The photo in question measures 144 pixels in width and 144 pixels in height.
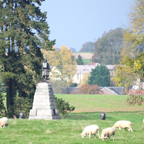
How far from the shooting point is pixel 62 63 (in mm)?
139750

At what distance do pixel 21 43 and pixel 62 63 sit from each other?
329 feet

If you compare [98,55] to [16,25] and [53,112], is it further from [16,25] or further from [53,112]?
[53,112]

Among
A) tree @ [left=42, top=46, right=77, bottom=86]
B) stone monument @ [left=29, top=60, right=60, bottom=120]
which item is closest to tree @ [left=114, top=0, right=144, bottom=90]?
stone monument @ [left=29, top=60, right=60, bottom=120]

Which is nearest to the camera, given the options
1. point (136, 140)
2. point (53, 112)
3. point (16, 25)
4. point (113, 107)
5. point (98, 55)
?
point (136, 140)

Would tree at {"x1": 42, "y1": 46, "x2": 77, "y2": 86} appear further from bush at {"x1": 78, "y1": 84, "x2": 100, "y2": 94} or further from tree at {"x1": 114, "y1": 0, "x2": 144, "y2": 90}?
tree at {"x1": 114, "y1": 0, "x2": 144, "y2": 90}

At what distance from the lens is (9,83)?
134 ft

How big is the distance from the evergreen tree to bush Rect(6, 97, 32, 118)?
1.17 metres

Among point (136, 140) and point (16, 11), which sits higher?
point (16, 11)

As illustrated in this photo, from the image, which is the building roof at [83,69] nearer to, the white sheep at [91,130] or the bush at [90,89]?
the bush at [90,89]

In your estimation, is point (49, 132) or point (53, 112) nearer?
point (49, 132)

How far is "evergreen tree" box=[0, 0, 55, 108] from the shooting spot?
39281 mm

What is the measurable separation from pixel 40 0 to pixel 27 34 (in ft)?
15.7

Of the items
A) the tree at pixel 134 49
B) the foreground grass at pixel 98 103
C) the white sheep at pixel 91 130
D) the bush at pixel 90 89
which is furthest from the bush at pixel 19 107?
the bush at pixel 90 89

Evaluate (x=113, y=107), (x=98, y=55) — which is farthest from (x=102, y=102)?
(x=98, y=55)
